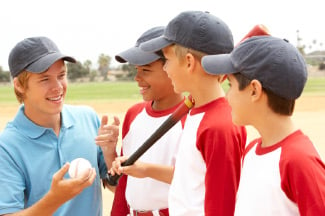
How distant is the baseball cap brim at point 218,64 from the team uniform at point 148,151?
2.30 feet

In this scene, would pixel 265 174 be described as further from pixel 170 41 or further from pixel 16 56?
pixel 16 56

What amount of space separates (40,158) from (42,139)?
13cm

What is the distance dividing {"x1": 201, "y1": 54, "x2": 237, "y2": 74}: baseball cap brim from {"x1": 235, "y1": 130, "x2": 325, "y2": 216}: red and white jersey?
362 millimetres

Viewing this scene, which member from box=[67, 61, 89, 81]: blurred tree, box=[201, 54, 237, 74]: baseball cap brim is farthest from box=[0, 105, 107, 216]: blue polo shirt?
box=[67, 61, 89, 81]: blurred tree

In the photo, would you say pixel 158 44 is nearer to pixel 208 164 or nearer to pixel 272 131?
pixel 208 164

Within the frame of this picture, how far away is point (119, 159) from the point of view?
2971 mm

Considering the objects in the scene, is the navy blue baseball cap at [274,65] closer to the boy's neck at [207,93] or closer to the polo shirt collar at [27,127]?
the boy's neck at [207,93]

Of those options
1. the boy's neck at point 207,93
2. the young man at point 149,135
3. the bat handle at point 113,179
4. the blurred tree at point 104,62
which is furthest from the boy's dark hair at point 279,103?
the blurred tree at point 104,62

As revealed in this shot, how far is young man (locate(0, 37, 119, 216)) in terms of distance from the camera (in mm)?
3027

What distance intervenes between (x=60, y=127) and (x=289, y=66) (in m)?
1.73

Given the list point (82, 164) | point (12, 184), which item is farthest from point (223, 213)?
point (12, 184)

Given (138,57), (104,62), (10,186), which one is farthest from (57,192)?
(104,62)

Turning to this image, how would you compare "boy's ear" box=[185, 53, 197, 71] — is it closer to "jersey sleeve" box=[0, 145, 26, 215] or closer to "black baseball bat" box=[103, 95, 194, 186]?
"black baseball bat" box=[103, 95, 194, 186]

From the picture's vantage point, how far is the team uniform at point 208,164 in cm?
237
